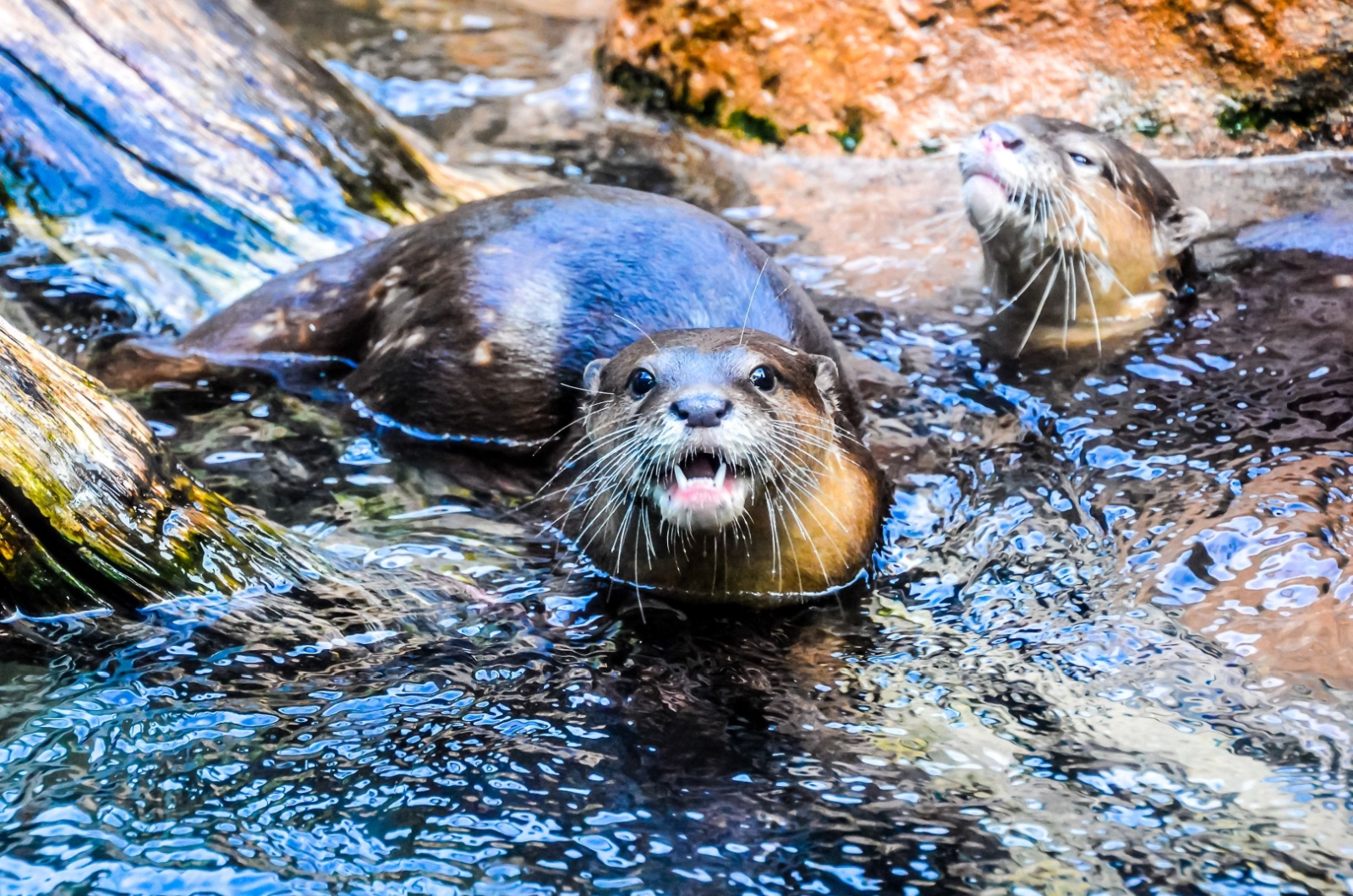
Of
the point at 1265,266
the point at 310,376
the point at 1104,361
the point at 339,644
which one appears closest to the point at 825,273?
the point at 1104,361

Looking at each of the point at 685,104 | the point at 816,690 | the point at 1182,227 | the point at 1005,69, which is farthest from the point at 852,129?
the point at 816,690

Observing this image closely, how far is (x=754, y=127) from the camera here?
5605mm

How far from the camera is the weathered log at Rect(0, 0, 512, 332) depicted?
4207mm

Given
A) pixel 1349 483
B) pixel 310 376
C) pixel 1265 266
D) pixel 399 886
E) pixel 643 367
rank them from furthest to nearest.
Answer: pixel 1265 266 → pixel 310 376 → pixel 1349 483 → pixel 643 367 → pixel 399 886

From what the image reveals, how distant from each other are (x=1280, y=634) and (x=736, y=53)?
3.64 m

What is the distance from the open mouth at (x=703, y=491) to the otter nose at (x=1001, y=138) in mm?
1798

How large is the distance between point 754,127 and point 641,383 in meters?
2.94

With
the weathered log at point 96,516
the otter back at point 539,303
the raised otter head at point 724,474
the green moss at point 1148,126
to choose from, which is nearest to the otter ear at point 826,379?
the raised otter head at point 724,474

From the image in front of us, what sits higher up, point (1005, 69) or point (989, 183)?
point (1005, 69)

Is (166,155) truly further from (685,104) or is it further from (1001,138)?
(1001,138)

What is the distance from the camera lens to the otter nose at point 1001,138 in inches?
160

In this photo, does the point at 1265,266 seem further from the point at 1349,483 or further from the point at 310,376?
the point at 310,376

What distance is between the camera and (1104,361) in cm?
404

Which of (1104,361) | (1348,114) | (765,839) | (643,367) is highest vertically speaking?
(1348,114)
